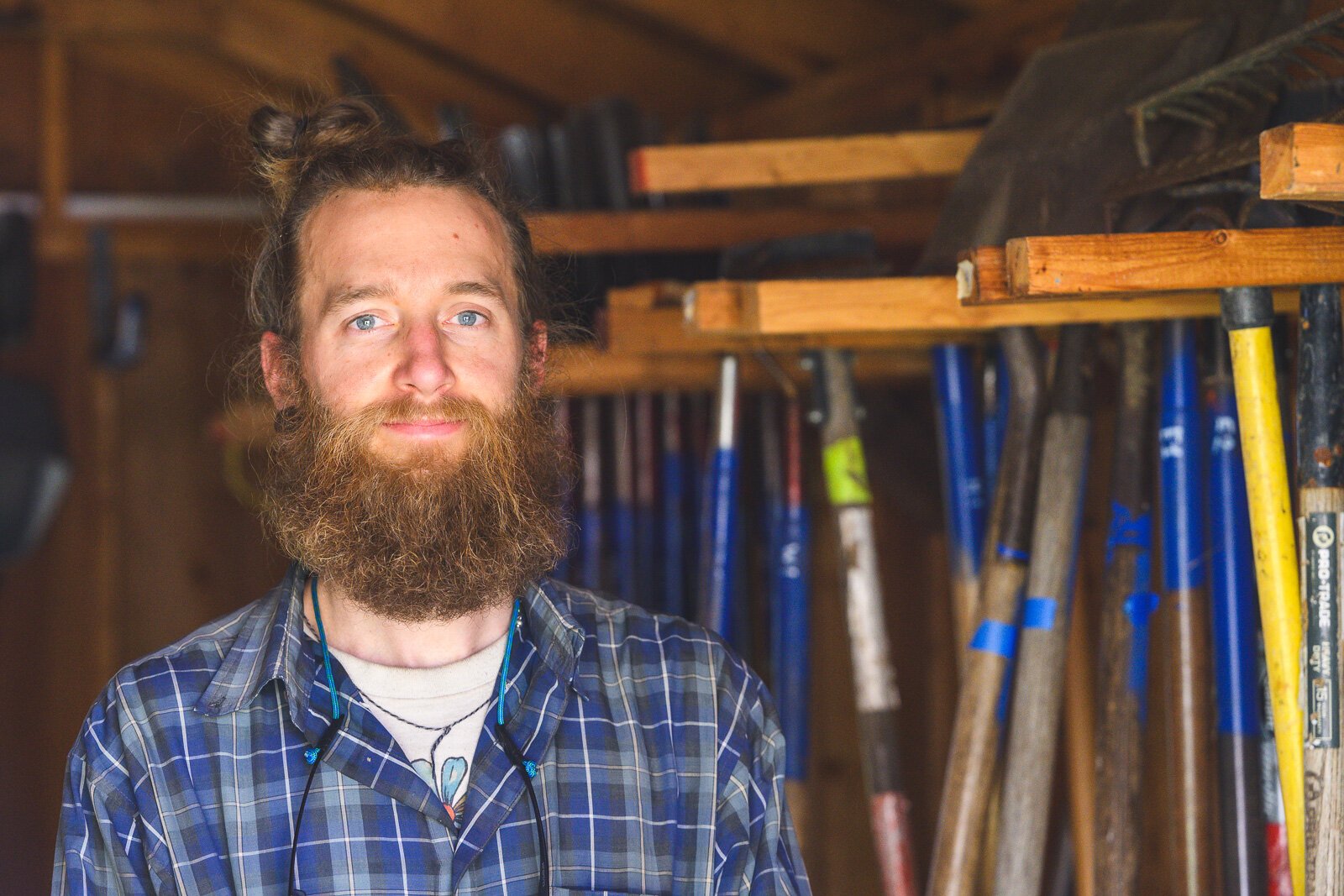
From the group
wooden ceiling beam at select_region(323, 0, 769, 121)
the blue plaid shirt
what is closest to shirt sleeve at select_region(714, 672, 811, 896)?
the blue plaid shirt

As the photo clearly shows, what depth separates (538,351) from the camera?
5.75 feet

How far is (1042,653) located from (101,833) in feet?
3.24

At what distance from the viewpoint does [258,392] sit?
6.38ft

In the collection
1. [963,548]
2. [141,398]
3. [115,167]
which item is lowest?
[963,548]

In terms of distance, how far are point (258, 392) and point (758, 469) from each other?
110cm

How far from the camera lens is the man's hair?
1.64 metres

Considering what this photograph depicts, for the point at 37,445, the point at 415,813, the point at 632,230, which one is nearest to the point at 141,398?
the point at 37,445

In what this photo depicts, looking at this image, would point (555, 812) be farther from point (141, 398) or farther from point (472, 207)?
point (141, 398)

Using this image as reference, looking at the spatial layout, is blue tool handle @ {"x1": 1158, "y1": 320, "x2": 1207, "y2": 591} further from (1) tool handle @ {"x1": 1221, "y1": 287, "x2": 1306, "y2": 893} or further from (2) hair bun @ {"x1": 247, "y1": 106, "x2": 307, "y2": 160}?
(2) hair bun @ {"x1": 247, "y1": 106, "x2": 307, "y2": 160}

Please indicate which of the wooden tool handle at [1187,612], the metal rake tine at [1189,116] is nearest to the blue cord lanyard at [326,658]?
the wooden tool handle at [1187,612]

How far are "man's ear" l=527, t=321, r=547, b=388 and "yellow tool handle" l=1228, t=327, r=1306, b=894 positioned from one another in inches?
31.9

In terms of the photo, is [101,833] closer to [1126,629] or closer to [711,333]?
[711,333]

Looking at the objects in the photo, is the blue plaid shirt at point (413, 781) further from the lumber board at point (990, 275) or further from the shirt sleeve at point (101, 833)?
the lumber board at point (990, 275)

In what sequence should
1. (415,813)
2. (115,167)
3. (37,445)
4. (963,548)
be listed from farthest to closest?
(115,167) → (37,445) → (963,548) → (415,813)
